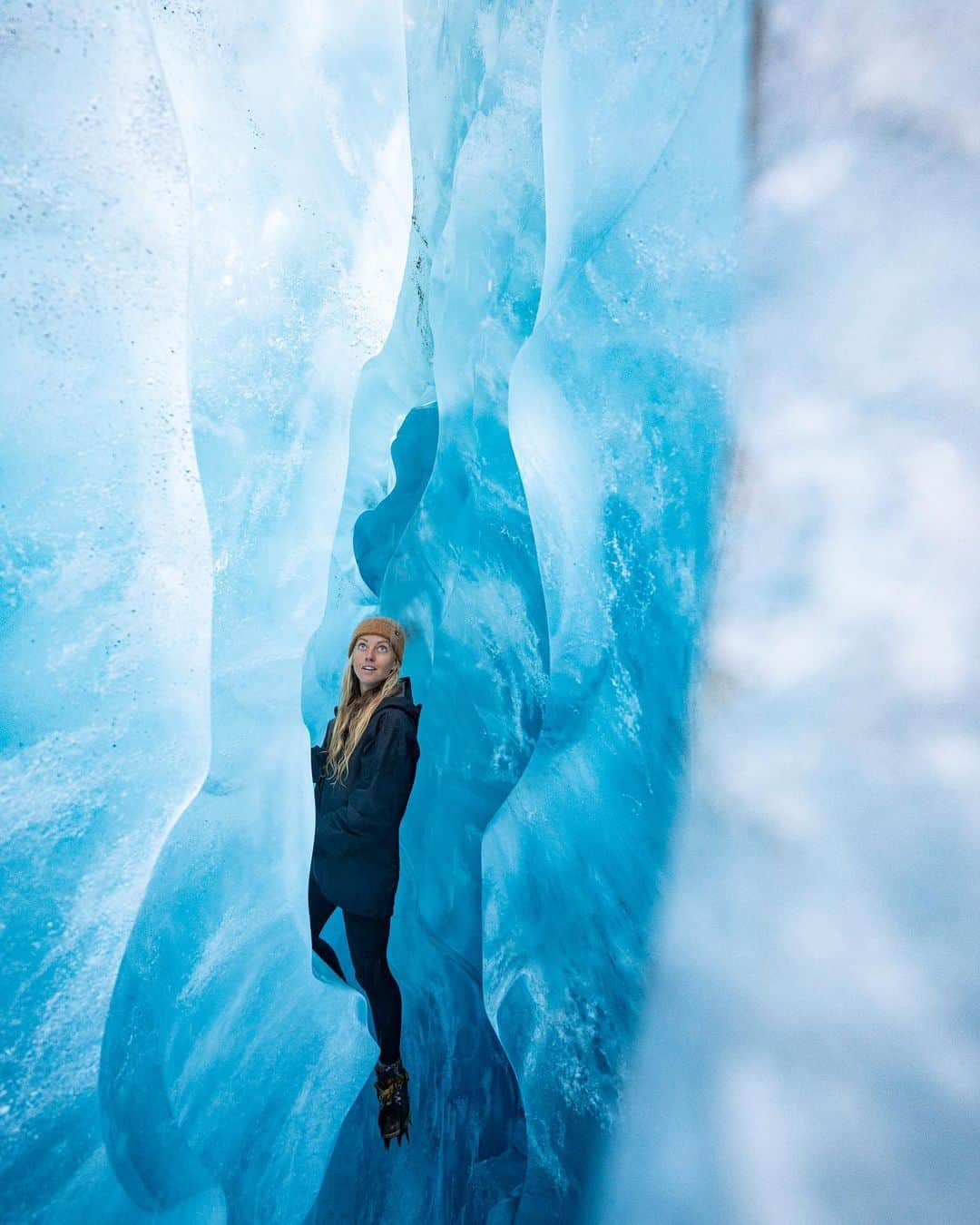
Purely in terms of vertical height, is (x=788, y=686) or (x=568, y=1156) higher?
(x=788, y=686)

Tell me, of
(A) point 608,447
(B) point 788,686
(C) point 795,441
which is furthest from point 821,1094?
(A) point 608,447

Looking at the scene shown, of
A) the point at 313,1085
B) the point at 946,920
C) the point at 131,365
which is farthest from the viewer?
the point at 313,1085

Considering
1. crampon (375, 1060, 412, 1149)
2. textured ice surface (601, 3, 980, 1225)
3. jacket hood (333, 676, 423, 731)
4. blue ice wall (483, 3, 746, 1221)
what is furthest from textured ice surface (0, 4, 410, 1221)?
textured ice surface (601, 3, 980, 1225)

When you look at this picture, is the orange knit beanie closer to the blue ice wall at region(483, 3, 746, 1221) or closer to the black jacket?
the black jacket

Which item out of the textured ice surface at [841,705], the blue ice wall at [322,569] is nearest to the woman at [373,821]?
the blue ice wall at [322,569]

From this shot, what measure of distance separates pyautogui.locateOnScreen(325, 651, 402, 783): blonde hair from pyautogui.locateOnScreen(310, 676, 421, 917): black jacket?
16 mm

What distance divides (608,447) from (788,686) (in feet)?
1.50

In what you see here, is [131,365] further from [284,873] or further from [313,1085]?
[313,1085]

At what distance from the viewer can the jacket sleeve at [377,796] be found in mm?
1244

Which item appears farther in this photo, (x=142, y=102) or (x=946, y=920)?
(x=142, y=102)

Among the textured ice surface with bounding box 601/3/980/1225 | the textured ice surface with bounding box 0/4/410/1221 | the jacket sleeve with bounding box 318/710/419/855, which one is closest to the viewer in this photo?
the textured ice surface with bounding box 601/3/980/1225

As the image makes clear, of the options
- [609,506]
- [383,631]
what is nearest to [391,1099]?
[383,631]

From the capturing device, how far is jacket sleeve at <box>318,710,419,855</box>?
124 cm

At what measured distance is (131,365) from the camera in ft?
3.67
